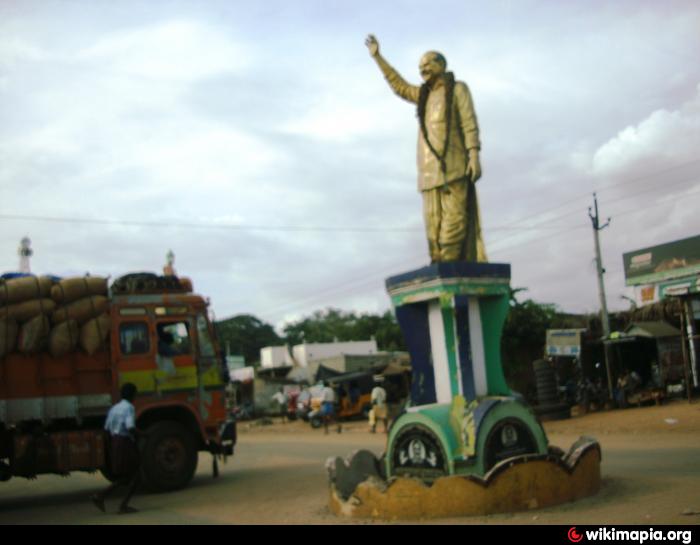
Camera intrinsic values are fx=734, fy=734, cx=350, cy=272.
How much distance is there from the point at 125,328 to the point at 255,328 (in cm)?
5746

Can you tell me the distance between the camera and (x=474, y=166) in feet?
29.9

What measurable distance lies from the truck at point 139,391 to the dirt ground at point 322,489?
2.39 ft

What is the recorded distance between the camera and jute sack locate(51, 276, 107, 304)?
39.8ft

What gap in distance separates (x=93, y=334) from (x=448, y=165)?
21.6 ft

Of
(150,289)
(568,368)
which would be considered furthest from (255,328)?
(150,289)

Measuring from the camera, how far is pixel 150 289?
512 inches

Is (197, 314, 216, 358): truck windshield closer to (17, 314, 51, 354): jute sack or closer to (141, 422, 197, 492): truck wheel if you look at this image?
(141, 422, 197, 492): truck wheel

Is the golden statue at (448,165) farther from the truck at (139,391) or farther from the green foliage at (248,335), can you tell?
the green foliage at (248,335)

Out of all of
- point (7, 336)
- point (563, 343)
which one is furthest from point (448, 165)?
point (563, 343)

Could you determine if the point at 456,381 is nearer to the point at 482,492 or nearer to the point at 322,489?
the point at 482,492

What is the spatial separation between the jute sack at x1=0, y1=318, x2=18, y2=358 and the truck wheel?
2.64 metres

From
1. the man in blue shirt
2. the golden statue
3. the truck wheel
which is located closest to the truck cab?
the truck wheel
